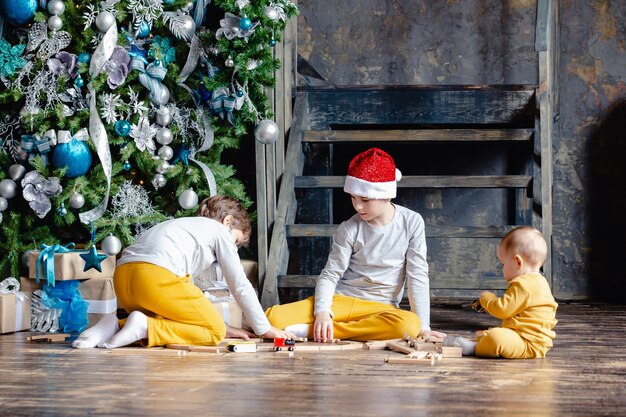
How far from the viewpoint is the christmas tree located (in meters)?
4.35

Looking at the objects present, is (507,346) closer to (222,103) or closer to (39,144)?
(222,103)

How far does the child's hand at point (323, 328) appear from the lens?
3586 mm

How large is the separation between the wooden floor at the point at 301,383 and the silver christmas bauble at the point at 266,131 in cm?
164

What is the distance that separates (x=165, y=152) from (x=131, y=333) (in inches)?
54.9

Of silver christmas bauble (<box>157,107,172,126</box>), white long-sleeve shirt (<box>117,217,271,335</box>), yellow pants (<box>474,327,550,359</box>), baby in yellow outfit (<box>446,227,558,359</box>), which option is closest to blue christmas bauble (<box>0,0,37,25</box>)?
silver christmas bauble (<box>157,107,172,126</box>)

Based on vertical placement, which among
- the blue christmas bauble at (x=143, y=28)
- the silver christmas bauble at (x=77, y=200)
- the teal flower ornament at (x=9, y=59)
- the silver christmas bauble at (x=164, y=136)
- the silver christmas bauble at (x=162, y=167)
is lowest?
the silver christmas bauble at (x=77, y=200)

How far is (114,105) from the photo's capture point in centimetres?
439

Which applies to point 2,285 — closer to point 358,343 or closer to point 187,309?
point 187,309

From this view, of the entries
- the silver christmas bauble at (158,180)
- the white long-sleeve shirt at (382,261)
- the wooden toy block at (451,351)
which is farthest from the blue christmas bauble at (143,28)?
the wooden toy block at (451,351)

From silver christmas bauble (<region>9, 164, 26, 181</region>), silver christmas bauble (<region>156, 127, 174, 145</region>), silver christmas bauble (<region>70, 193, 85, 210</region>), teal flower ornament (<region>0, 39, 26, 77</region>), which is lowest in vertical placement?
silver christmas bauble (<region>70, 193, 85, 210</region>)

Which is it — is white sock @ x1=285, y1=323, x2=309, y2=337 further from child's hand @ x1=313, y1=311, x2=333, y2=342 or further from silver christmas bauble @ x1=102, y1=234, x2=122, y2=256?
silver christmas bauble @ x1=102, y1=234, x2=122, y2=256

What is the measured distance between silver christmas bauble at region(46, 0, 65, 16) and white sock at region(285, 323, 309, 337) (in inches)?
78.5

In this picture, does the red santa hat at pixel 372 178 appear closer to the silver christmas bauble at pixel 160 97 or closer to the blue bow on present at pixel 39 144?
the silver christmas bauble at pixel 160 97

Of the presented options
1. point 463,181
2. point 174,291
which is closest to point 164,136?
point 174,291
